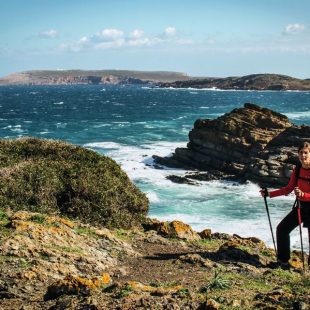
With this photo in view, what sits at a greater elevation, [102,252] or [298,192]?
[298,192]

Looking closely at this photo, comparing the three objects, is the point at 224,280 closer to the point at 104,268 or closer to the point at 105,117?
the point at 104,268

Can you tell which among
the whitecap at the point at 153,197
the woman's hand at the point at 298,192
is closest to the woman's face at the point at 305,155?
the woman's hand at the point at 298,192

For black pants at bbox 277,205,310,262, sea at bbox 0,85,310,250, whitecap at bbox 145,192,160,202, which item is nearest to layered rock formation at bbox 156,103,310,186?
sea at bbox 0,85,310,250

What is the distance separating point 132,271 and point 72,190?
17.1 feet

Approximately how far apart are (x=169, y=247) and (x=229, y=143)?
34.4m

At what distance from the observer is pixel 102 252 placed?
11.5 metres

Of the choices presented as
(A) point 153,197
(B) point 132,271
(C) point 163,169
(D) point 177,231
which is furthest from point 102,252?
(C) point 163,169

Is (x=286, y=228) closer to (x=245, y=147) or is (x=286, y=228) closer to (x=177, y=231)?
(x=177, y=231)

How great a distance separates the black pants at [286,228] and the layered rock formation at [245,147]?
28883 mm

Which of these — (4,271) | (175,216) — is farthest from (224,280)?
(175,216)

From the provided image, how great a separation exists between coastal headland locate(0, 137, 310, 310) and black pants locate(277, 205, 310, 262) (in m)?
0.43

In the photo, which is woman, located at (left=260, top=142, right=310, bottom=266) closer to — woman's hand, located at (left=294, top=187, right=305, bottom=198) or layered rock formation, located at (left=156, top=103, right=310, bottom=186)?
woman's hand, located at (left=294, top=187, right=305, bottom=198)

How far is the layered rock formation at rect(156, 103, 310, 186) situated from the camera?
40.0 meters

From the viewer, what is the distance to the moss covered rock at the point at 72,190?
14508mm
